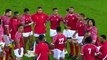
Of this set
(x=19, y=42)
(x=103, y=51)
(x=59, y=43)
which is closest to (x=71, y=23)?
(x=59, y=43)

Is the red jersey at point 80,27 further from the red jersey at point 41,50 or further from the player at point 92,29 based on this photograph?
the red jersey at point 41,50

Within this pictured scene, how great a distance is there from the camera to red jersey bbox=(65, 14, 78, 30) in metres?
16.5

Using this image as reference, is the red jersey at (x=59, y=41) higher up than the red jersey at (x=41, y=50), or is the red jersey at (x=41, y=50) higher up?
the red jersey at (x=41, y=50)

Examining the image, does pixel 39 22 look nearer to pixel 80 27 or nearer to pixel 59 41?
pixel 80 27

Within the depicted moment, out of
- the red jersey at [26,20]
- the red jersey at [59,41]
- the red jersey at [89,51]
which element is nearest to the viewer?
A: the red jersey at [89,51]

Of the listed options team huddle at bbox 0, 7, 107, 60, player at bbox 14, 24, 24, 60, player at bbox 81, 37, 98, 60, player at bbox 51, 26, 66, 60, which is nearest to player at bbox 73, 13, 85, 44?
team huddle at bbox 0, 7, 107, 60

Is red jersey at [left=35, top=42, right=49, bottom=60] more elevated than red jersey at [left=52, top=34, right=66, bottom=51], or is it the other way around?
red jersey at [left=35, top=42, right=49, bottom=60]

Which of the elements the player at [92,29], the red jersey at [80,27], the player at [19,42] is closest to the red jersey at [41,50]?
the player at [19,42]

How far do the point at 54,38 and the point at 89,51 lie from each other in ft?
6.97

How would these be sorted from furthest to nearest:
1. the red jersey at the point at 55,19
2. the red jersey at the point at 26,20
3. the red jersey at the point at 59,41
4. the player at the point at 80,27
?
the red jersey at the point at 55,19 < the red jersey at the point at 26,20 < the player at the point at 80,27 < the red jersey at the point at 59,41

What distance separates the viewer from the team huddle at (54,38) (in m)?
12.5

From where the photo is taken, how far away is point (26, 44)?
17844mm

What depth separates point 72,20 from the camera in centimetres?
1655

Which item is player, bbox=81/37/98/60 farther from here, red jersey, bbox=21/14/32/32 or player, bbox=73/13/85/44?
red jersey, bbox=21/14/32/32
